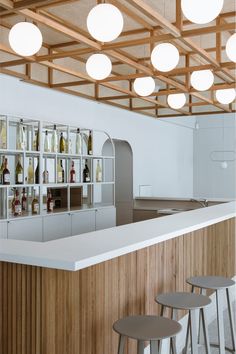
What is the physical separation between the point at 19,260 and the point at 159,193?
677 centimetres

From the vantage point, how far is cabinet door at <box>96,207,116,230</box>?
539 centimetres

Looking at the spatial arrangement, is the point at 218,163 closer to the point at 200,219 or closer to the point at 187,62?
the point at 187,62

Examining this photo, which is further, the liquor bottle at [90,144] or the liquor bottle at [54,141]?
the liquor bottle at [90,144]

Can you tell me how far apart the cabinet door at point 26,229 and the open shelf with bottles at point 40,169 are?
78 millimetres

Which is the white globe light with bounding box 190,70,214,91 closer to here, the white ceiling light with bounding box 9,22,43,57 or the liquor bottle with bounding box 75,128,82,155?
the white ceiling light with bounding box 9,22,43,57

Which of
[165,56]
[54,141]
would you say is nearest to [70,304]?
[165,56]

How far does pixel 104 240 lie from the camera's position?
2.36m

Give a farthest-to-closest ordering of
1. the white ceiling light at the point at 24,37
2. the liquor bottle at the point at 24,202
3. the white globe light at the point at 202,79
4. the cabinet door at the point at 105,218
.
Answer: the cabinet door at the point at 105,218, the liquor bottle at the point at 24,202, the white globe light at the point at 202,79, the white ceiling light at the point at 24,37

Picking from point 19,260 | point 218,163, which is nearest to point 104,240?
point 19,260

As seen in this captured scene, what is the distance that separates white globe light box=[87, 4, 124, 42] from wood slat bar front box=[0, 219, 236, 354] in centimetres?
124

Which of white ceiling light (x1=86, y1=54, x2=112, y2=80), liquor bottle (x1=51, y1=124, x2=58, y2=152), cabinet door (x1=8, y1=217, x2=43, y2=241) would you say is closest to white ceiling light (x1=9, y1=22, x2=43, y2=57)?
white ceiling light (x1=86, y1=54, x2=112, y2=80)

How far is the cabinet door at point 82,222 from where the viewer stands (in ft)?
16.1

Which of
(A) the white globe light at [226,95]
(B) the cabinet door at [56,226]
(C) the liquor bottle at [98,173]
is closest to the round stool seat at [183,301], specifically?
(B) the cabinet door at [56,226]

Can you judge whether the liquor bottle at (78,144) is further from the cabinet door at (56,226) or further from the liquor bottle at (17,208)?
the liquor bottle at (17,208)
